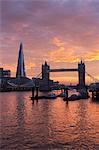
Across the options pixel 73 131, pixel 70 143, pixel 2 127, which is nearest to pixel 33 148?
pixel 70 143

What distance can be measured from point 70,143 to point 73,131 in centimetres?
671

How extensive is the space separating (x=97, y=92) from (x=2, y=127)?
2595 inches

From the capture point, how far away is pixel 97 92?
334ft

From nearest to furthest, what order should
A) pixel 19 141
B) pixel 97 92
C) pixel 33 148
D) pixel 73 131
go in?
pixel 33 148 < pixel 19 141 < pixel 73 131 < pixel 97 92

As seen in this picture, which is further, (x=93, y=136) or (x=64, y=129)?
(x=64, y=129)

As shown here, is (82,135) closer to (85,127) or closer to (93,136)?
(93,136)

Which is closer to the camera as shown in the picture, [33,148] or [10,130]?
[33,148]

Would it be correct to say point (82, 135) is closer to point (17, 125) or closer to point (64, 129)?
point (64, 129)

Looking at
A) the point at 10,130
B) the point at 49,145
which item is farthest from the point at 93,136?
the point at 10,130

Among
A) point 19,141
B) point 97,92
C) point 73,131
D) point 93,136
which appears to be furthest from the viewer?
point 97,92

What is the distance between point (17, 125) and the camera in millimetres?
41344

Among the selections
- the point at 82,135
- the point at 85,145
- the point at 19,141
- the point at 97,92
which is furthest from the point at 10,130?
the point at 97,92

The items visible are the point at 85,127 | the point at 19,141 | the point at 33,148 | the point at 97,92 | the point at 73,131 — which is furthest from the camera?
the point at 97,92

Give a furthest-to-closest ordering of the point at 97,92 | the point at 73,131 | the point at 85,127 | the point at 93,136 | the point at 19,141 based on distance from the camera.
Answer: the point at 97,92 → the point at 85,127 → the point at 73,131 → the point at 93,136 → the point at 19,141
